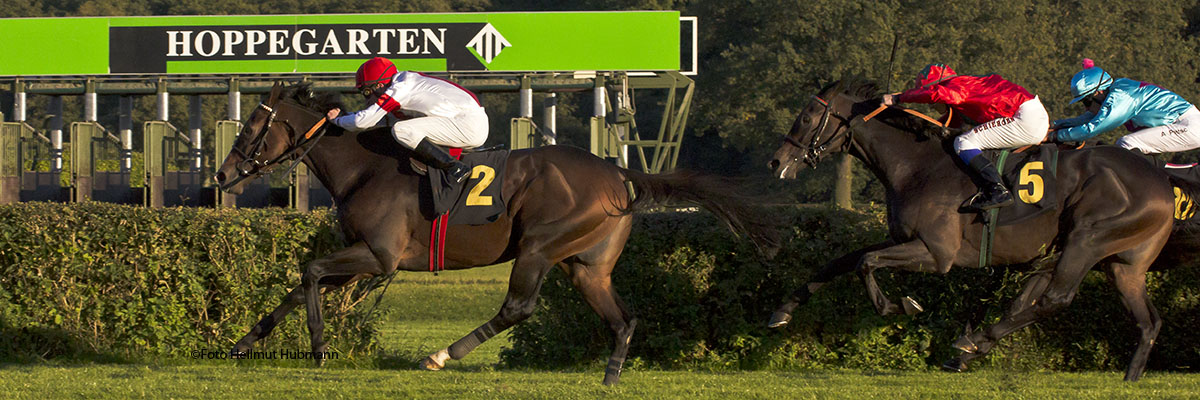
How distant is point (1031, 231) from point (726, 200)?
67.1 inches

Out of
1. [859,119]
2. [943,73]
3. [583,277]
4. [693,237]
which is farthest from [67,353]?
[943,73]

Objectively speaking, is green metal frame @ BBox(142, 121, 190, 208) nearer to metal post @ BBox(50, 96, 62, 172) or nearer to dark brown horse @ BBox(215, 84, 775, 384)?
metal post @ BBox(50, 96, 62, 172)

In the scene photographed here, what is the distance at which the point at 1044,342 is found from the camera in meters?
8.49

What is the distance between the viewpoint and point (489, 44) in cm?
1742

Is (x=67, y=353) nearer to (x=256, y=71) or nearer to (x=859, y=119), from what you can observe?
(x=859, y=119)

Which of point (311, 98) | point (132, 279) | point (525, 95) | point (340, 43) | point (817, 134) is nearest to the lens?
point (817, 134)

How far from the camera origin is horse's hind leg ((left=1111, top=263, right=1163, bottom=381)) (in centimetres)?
748

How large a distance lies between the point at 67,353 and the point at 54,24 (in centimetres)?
1052

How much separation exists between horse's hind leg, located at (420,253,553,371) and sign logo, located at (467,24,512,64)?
1040 centimetres

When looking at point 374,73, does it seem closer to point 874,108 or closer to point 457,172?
point 457,172

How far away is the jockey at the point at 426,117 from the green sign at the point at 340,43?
9.85 meters

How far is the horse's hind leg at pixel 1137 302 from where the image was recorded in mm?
7477

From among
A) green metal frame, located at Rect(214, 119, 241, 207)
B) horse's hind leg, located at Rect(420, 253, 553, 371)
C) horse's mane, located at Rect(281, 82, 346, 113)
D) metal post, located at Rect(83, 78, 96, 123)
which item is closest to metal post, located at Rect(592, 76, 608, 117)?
green metal frame, located at Rect(214, 119, 241, 207)

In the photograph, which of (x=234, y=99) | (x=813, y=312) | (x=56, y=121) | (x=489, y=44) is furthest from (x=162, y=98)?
(x=813, y=312)
